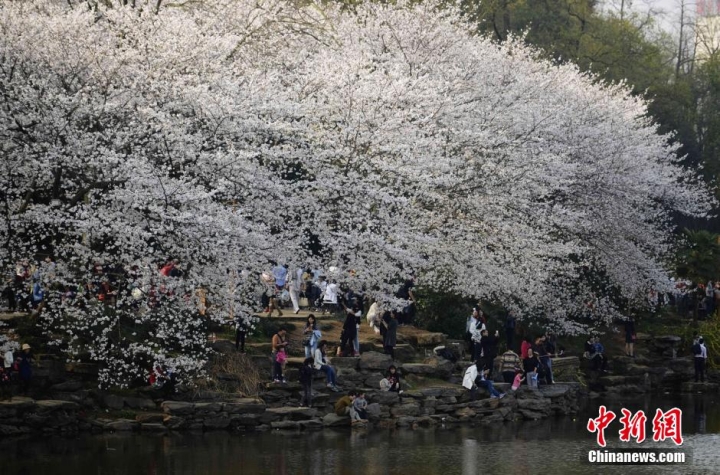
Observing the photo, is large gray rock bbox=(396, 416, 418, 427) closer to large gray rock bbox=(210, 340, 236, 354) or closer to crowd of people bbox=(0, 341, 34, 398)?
large gray rock bbox=(210, 340, 236, 354)

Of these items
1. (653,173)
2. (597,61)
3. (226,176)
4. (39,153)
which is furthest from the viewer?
(597,61)

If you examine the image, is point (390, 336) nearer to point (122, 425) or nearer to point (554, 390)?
point (554, 390)

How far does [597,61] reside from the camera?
5478cm

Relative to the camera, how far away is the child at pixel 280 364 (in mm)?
26625

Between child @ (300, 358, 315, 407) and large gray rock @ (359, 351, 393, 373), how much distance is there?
214cm

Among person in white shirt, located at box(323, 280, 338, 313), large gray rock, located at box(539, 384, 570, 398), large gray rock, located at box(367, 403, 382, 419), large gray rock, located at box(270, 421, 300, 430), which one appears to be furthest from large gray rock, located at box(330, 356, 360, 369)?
large gray rock, located at box(539, 384, 570, 398)

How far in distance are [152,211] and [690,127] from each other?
41.2m

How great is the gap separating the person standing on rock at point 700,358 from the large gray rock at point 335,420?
15240mm

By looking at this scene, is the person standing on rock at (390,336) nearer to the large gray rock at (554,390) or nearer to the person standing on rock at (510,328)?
the large gray rock at (554,390)

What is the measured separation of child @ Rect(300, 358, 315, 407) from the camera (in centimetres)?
2625

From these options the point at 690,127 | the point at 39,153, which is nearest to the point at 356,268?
the point at 39,153

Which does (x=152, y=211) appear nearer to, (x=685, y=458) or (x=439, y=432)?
(x=439, y=432)

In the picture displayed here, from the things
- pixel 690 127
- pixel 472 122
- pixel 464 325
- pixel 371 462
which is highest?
pixel 690 127

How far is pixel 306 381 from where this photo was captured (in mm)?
26422
